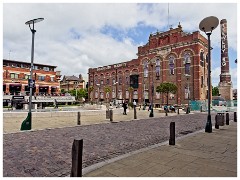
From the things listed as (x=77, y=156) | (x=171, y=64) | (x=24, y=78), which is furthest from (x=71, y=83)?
(x=77, y=156)

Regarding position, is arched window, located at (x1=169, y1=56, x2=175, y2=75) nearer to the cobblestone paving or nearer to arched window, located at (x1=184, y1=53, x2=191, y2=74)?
arched window, located at (x1=184, y1=53, x2=191, y2=74)

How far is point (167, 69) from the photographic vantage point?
1658 inches

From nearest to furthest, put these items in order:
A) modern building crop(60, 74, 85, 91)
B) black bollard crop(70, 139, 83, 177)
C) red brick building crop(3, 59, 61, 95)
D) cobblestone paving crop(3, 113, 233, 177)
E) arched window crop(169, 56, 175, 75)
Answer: black bollard crop(70, 139, 83, 177), cobblestone paving crop(3, 113, 233, 177), arched window crop(169, 56, 175, 75), red brick building crop(3, 59, 61, 95), modern building crop(60, 74, 85, 91)

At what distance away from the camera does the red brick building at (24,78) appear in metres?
42.4

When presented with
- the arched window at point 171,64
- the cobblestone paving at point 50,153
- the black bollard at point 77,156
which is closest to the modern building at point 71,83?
the arched window at point 171,64

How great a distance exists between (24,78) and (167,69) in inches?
1270

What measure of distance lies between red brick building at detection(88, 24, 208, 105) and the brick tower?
801 centimetres

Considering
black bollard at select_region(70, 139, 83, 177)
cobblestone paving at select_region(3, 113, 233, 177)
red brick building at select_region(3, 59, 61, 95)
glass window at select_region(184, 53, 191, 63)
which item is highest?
glass window at select_region(184, 53, 191, 63)

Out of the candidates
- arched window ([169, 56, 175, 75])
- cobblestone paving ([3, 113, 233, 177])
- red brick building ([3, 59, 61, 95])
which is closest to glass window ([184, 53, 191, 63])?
arched window ([169, 56, 175, 75])

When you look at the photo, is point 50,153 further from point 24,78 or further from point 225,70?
point 225,70

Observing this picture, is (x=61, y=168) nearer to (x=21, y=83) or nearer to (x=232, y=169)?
(x=232, y=169)

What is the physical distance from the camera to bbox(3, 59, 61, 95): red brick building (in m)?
42.4

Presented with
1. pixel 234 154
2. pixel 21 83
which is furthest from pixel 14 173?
pixel 21 83

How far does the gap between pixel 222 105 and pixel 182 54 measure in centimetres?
1265
